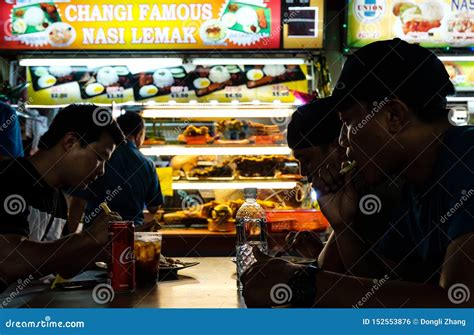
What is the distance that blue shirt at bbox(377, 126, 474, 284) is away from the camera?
1477 millimetres

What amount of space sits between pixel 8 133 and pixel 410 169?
8.68 ft

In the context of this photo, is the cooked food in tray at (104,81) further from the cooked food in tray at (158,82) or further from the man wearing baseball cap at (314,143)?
the man wearing baseball cap at (314,143)

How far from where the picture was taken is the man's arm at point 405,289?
1.38 meters

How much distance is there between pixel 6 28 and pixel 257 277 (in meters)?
4.65

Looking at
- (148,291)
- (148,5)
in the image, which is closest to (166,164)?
(148,5)

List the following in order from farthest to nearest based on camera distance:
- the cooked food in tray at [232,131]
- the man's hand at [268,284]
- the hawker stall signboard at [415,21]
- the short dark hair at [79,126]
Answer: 1. the cooked food in tray at [232,131]
2. the hawker stall signboard at [415,21]
3. the short dark hair at [79,126]
4. the man's hand at [268,284]
